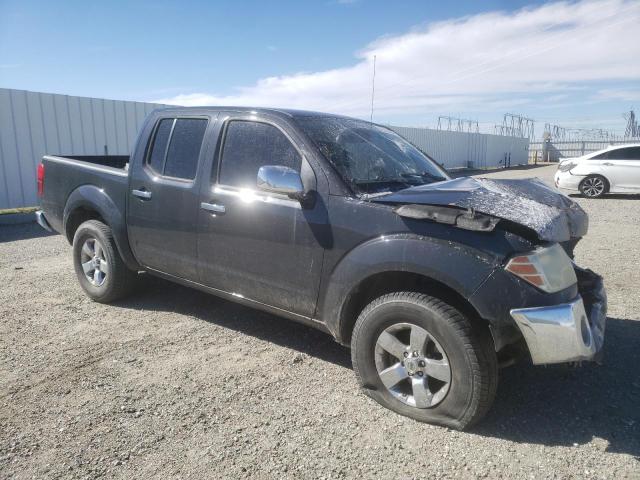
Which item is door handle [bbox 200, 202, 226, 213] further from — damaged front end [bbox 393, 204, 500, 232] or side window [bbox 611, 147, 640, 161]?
side window [bbox 611, 147, 640, 161]

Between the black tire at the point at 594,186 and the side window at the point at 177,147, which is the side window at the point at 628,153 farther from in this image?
the side window at the point at 177,147

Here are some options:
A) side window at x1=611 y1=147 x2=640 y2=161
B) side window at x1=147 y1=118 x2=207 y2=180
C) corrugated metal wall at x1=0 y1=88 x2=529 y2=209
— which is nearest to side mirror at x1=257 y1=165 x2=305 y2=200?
side window at x1=147 y1=118 x2=207 y2=180

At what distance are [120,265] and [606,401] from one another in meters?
4.09

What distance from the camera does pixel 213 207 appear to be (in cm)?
362

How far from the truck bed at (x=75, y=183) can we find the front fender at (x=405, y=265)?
2.36 m

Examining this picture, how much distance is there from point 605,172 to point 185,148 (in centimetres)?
1369

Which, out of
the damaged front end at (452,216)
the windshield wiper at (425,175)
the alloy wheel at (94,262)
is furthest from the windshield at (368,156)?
the alloy wheel at (94,262)

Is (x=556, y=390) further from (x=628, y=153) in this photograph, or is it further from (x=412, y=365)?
(x=628, y=153)

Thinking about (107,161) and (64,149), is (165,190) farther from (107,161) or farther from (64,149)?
(64,149)

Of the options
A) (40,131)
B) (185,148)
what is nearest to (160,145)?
Answer: (185,148)

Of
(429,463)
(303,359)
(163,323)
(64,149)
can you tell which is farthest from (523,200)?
(64,149)

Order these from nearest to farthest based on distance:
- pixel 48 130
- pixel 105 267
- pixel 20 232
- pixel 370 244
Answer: pixel 370 244 < pixel 105 267 < pixel 20 232 < pixel 48 130

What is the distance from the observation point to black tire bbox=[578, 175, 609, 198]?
1401cm

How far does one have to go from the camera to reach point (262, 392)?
317 centimetres
